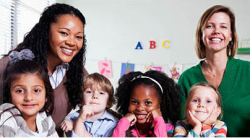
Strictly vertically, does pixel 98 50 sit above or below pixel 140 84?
above

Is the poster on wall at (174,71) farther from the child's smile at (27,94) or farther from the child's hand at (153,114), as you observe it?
the child's smile at (27,94)

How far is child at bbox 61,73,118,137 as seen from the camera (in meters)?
0.99

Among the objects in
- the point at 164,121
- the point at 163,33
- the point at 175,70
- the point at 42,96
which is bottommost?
the point at 164,121

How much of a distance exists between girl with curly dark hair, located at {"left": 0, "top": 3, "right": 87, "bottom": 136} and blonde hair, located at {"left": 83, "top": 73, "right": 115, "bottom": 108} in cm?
4

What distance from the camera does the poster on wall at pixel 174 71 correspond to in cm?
105

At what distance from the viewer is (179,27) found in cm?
104

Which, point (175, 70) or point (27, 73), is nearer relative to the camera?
point (27, 73)

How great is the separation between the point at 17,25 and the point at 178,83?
0.76 meters

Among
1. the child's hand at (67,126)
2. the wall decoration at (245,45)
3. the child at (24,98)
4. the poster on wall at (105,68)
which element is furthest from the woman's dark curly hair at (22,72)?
the wall decoration at (245,45)

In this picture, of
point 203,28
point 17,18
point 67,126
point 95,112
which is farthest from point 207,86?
point 17,18

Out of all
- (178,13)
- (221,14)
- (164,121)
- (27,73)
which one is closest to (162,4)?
(178,13)

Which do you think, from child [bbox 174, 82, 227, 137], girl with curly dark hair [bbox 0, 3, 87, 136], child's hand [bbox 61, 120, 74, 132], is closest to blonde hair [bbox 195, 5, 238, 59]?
child [bbox 174, 82, 227, 137]

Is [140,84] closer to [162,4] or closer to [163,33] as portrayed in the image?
[163,33]

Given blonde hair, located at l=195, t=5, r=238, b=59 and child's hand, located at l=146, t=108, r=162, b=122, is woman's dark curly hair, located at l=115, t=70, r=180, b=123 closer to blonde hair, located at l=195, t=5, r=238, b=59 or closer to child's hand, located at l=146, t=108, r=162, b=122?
child's hand, located at l=146, t=108, r=162, b=122
